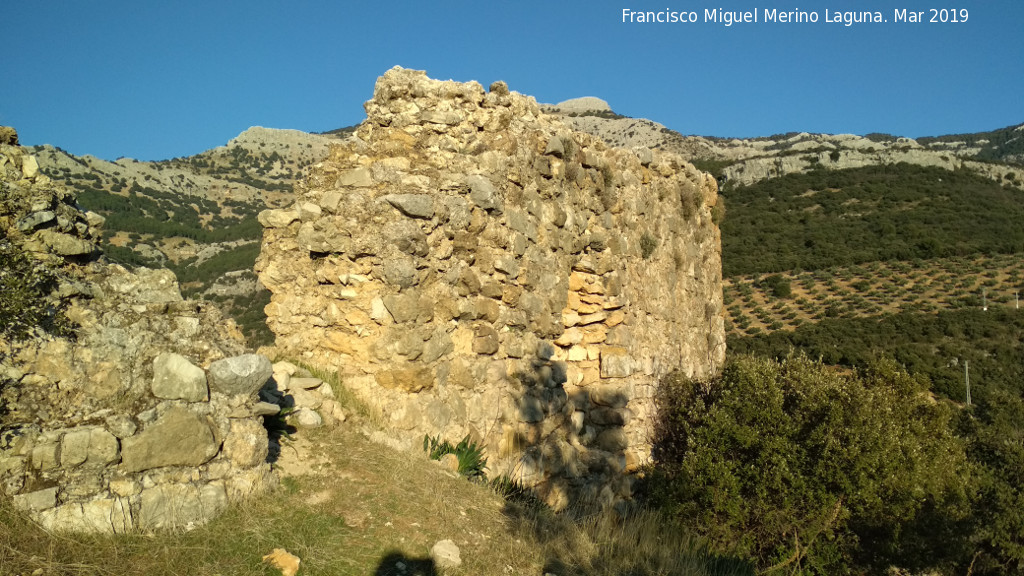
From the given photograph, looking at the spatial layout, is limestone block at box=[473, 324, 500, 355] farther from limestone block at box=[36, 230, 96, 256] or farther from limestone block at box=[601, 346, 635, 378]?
limestone block at box=[36, 230, 96, 256]

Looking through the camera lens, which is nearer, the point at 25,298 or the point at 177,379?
the point at 25,298

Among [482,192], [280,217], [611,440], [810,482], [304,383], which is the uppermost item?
[482,192]

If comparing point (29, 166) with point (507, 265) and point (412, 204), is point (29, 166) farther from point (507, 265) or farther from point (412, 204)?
point (507, 265)

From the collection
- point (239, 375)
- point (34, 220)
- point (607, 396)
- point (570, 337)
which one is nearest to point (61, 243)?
point (34, 220)

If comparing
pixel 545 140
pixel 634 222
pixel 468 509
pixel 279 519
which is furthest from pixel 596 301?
pixel 279 519

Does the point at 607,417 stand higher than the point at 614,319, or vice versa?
the point at 614,319

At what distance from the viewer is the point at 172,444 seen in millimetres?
3512

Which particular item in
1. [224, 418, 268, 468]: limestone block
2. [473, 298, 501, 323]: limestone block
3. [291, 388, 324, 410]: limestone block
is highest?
[473, 298, 501, 323]: limestone block

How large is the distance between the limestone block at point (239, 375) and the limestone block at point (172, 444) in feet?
0.75

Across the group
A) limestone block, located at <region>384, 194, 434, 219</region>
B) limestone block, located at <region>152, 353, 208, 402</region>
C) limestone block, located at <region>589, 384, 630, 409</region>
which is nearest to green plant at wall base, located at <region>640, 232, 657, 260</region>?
limestone block, located at <region>589, 384, 630, 409</region>

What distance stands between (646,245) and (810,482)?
11.1 ft

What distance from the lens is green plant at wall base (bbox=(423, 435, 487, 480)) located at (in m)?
5.27

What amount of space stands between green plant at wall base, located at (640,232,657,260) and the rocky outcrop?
17.8 feet

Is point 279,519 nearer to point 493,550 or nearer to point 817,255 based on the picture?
point 493,550
